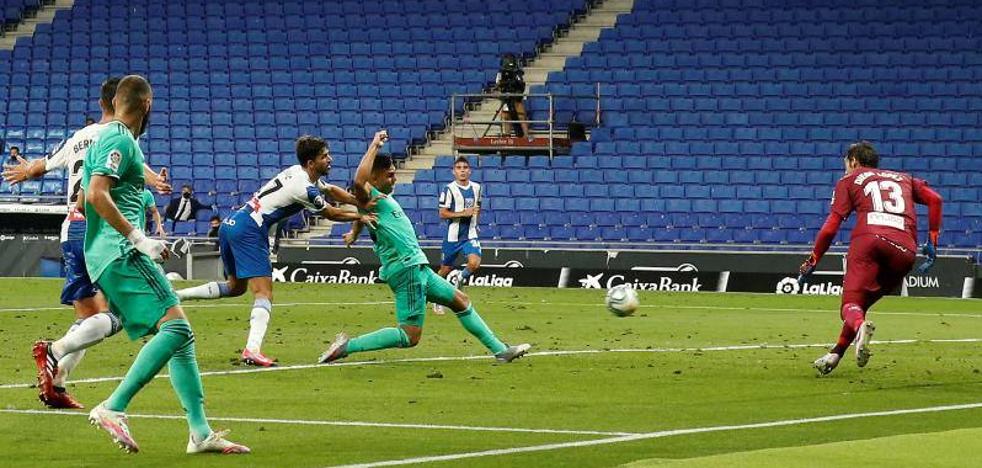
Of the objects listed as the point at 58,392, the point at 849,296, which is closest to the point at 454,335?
the point at 849,296

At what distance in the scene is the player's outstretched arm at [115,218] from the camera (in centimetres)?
887

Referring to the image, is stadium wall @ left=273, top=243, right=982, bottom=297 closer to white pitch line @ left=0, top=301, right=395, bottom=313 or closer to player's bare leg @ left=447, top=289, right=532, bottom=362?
white pitch line @ left=0, top=301, right=395, bottom=313

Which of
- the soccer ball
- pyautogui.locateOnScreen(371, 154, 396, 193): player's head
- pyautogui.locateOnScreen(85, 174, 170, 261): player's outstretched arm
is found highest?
pyautogui.locateOnScreen(371, 154, 396, 193): player's head

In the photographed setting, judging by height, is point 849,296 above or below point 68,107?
below

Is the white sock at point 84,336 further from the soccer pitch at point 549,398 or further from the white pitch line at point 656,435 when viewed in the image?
the white pitch line at point 656,435

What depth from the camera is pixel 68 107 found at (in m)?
43.5

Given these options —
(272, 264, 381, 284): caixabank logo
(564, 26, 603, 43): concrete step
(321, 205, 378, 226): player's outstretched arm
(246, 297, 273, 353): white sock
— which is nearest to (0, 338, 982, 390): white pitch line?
(246, 297, 273, 353): white sock

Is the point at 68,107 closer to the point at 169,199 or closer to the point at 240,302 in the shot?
the point at 169,199

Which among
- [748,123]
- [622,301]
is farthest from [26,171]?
Answer: [748,123]

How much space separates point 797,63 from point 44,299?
20.2 m

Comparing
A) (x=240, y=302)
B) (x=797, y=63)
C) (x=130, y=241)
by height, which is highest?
(x=797, y=63)

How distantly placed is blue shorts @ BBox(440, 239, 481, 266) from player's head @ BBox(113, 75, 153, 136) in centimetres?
1561

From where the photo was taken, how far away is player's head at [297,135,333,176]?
15.1 meters

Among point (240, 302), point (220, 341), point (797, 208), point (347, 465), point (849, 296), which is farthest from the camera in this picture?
point (797, 208)
